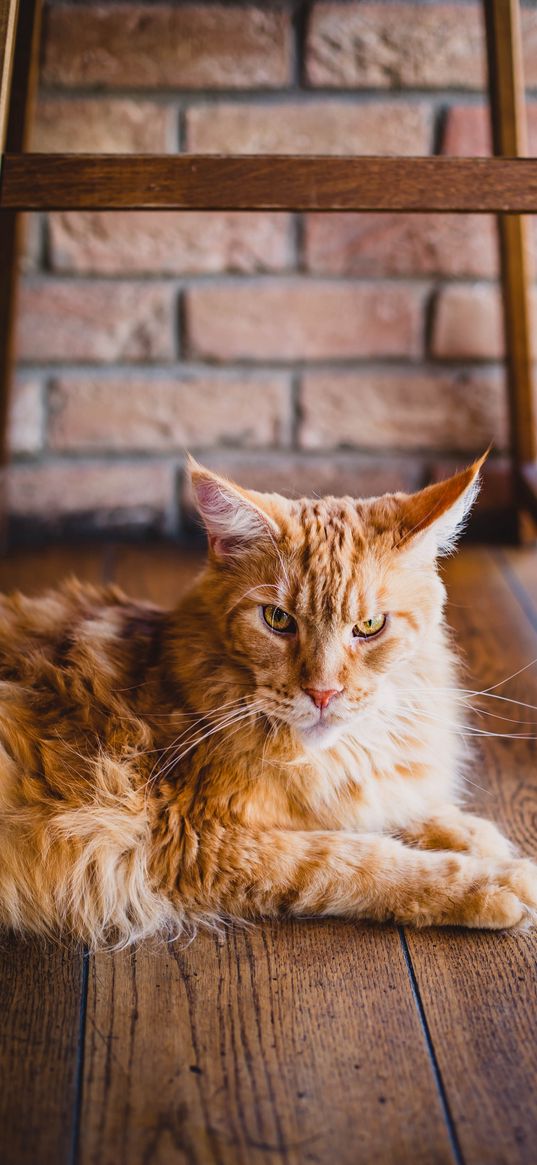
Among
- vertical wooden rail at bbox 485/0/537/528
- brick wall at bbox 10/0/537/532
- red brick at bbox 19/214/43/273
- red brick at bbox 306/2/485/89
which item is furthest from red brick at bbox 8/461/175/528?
red brick at bbox 306/2/485/89

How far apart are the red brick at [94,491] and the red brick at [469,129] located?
0.76 m

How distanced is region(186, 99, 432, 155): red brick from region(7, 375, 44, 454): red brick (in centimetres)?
51

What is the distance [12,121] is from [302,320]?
0.61 meters

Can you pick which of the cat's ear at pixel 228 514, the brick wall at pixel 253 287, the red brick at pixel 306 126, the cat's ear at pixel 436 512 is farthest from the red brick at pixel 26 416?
the cat's ear at pixel 436 512

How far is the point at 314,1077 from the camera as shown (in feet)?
2.87

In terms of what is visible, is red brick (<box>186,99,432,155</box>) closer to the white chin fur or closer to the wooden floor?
the white chin fur

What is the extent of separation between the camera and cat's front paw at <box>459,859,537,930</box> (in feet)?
3.39

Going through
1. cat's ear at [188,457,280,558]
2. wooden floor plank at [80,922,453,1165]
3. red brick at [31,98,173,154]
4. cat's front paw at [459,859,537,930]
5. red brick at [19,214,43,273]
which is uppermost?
red brick at [31,98,173,154]

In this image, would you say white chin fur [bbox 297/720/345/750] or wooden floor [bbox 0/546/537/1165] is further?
white chin fur [bbox 297/720/345/750]

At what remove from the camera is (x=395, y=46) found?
5.52 ft

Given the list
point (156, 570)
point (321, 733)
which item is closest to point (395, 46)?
point (156, 570)

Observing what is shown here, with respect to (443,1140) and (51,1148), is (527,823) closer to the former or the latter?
(443,1140)

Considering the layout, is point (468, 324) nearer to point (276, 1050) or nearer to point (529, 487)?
point (529, 487)

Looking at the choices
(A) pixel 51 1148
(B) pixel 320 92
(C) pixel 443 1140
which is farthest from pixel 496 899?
(B) pixel 320 92
